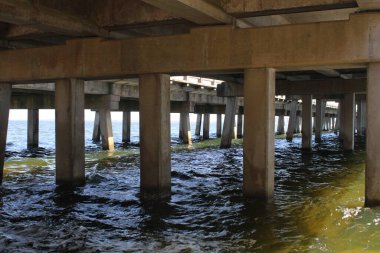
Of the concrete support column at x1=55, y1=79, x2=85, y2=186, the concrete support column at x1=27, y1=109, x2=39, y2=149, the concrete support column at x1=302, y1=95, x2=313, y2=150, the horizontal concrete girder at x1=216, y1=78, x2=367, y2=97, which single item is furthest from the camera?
the concrete support column at x1=27, y1=109, x2=39, y2=149

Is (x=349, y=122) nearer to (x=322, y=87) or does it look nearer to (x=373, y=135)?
(x=322, y=87)

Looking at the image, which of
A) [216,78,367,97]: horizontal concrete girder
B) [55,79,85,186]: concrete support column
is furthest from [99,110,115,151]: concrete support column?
[55,79,85,186]: concrete support column

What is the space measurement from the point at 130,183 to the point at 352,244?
23.3 feet

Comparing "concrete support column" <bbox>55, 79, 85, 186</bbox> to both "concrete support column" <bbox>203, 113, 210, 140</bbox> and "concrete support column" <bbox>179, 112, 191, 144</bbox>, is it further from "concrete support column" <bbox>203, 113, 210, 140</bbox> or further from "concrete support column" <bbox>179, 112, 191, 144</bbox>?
"concrete support column" <bbox>203, 113, 210, 140</bbox>

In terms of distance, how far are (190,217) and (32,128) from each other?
71.7ft

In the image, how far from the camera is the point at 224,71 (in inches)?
379

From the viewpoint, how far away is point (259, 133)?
9.09 meters

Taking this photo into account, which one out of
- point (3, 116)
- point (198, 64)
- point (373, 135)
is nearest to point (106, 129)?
point (3, 116)

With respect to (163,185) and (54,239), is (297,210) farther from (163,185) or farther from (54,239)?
(54,239)

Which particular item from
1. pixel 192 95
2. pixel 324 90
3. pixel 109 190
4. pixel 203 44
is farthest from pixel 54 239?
pixel 192 95

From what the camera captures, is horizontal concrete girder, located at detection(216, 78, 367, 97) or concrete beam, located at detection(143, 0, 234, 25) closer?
concrete beam, located at detection(143, 0, 234, 25)

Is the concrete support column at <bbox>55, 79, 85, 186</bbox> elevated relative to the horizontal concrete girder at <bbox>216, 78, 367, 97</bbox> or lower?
lower

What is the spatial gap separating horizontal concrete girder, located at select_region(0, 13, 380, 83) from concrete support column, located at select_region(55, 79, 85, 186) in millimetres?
387

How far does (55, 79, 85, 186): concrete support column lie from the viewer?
11.0 m
